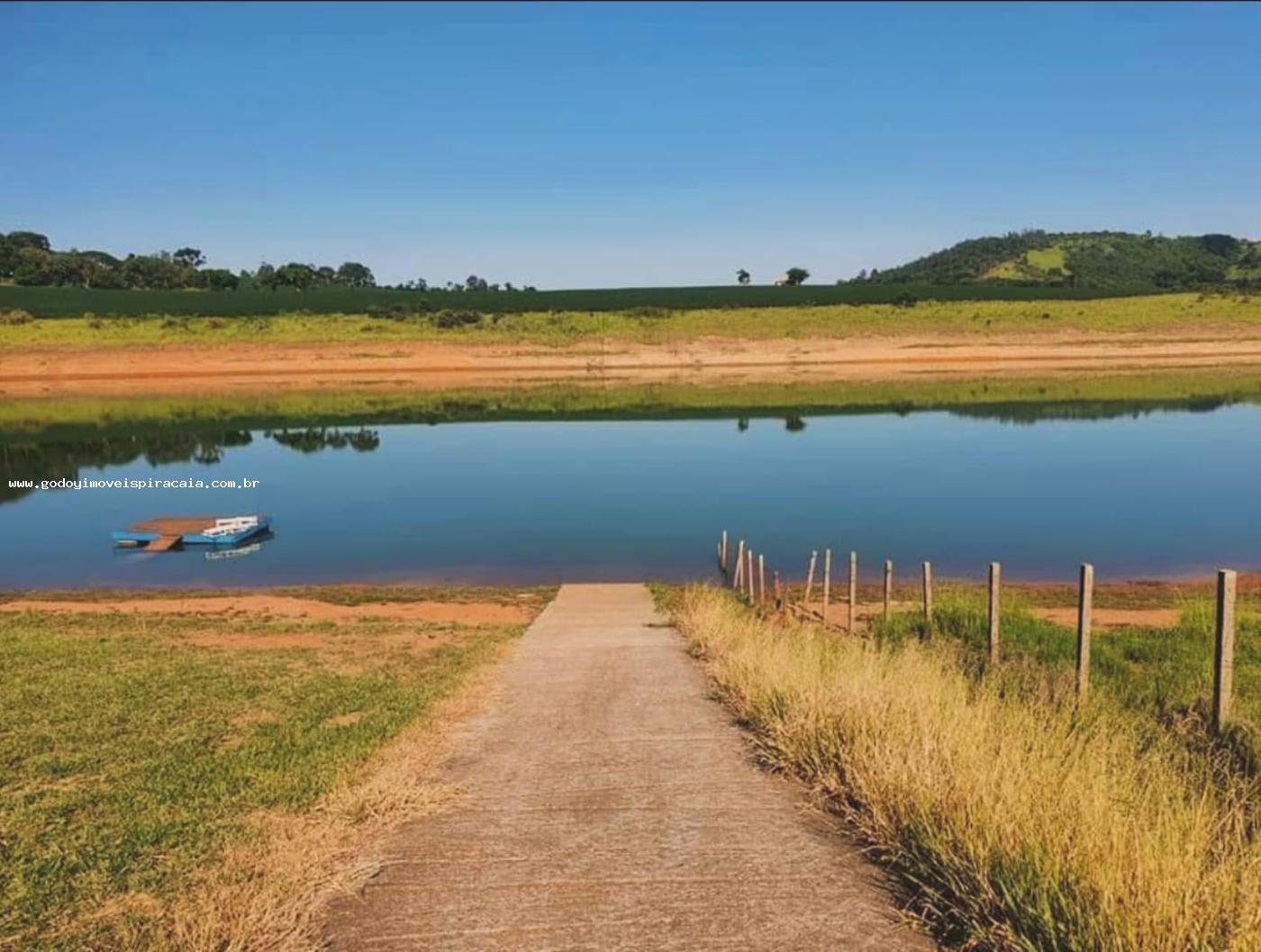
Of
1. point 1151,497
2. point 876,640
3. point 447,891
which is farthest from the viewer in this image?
point 1151,497

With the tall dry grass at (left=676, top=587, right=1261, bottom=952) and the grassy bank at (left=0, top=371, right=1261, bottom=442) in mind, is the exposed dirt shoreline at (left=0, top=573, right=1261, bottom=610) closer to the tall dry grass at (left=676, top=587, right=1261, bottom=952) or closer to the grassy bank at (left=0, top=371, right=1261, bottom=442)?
the tall dry grass at (left=676, top=587, right=1261, bottom=952)

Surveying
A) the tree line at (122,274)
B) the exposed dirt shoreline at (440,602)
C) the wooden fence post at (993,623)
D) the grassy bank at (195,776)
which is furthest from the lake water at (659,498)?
the tree line at (122,274)

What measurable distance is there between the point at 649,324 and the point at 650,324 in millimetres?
64

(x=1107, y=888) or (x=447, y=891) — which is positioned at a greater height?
(x=1107, y=888)

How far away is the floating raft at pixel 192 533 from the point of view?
2736cm

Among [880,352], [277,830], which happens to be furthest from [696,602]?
[880,352]

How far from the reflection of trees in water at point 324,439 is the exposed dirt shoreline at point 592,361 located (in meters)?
14.8

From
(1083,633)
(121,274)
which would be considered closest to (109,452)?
(1083,633)

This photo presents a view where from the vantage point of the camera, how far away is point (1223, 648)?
7.79m

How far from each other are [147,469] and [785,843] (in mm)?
39400

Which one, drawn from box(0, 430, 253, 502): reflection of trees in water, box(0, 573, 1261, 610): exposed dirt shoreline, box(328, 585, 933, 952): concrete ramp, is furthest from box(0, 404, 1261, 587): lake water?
box(328, 585, 933, 952): concrete ramp

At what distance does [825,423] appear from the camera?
49.4 m

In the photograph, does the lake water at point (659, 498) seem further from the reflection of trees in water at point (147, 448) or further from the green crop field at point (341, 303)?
the green crop field at point (341, 303)

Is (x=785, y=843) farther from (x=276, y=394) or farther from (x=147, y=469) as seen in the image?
(x=276, y=394)
